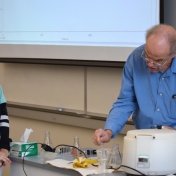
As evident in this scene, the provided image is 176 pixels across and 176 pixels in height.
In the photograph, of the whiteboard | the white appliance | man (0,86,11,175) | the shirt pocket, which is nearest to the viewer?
the white appliance

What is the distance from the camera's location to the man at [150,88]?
2.29m

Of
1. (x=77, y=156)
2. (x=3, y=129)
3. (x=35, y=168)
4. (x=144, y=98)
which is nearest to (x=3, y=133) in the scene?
(x=3, y=129)

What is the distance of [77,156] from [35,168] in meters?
0.25

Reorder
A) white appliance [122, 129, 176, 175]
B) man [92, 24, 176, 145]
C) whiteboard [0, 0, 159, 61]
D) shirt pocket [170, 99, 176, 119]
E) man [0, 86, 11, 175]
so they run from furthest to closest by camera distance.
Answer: whiteboard [0, 0, 159, 61]
man [0, 86, 11, 175]
shirt pocket [170, 99, 176, 119]
man [92, 24, 176, 145]
white appliance [122, 129, 176, 175]

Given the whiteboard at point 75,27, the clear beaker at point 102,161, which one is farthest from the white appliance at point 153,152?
the whiteboard at point 75,27

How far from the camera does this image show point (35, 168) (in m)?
2.71

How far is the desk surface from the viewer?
251 centimetres

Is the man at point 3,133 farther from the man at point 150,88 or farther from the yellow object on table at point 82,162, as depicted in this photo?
the man at point 150,88

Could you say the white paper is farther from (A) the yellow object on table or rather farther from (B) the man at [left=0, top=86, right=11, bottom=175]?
(B) the man at [left=0, top=86, right=11, bottom=175]

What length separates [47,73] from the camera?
4.42m

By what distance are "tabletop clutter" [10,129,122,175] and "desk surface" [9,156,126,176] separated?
26 millimetres

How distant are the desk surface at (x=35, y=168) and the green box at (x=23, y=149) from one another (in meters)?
0.03

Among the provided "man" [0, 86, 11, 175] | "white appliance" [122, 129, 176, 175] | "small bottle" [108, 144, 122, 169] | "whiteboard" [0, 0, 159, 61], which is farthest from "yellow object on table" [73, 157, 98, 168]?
"whiteboard" [0, 0, 159, 61]

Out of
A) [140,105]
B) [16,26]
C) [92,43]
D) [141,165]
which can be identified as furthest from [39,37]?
[141,165]
